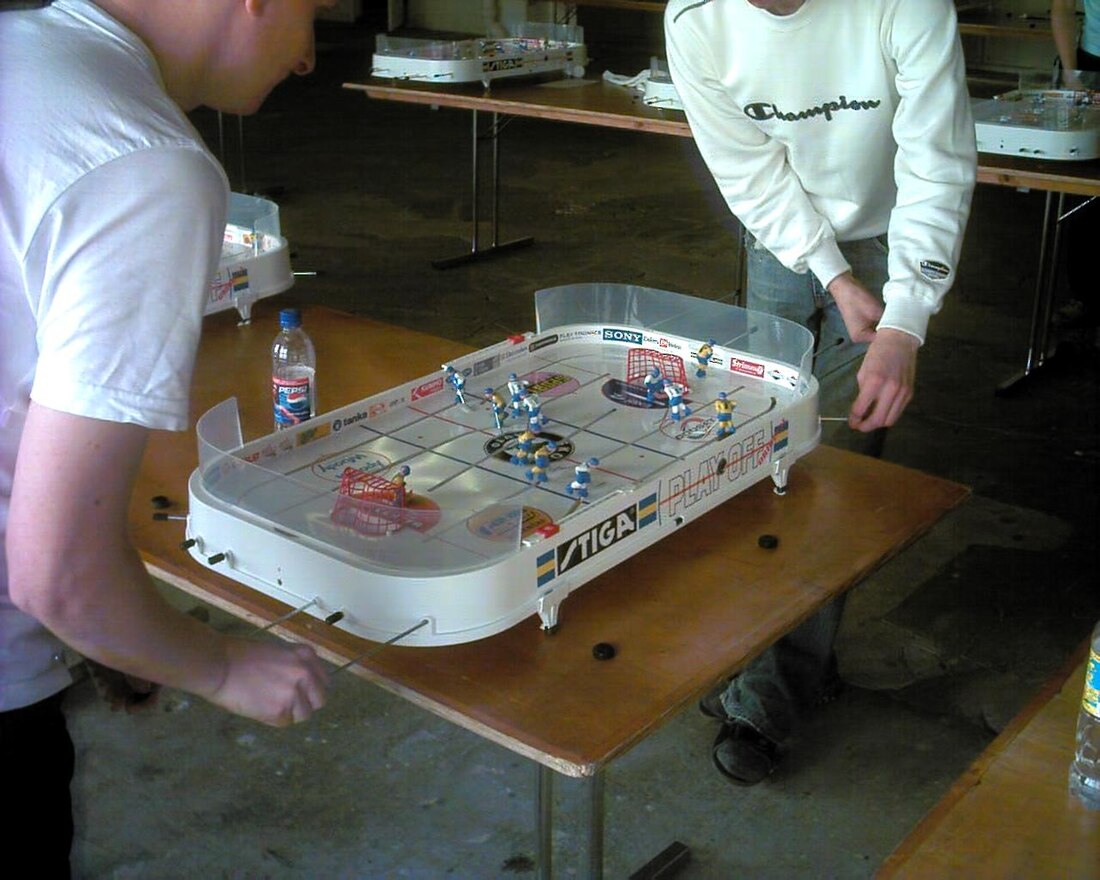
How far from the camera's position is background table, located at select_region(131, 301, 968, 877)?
120cm

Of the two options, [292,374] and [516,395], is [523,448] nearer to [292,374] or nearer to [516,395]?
[516,395]

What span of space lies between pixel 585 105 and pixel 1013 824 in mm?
3494

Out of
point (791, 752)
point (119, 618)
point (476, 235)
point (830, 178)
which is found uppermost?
point (830, 178)

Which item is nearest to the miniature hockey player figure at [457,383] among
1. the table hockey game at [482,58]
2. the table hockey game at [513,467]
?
the table hockey game at [513,467]

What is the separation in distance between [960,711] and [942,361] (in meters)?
1.95

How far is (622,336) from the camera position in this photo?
1873mm

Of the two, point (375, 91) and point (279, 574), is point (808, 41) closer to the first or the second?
point (279, 574)

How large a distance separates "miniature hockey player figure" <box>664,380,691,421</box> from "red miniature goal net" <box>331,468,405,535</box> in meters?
0.38

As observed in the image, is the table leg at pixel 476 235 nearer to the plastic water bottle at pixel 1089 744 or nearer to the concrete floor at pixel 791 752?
the concrete floor at pixel 791 752

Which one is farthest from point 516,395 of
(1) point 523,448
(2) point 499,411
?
(1) point 523,448

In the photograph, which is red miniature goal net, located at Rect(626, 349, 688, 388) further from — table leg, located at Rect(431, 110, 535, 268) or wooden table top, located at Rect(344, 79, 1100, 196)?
table leg, located at Rect(431, 110, 535, 268)

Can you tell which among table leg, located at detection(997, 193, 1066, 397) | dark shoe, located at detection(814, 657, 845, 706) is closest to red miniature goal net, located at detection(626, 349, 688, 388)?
dark shoe, located at detection(814, 657, 845, 706)

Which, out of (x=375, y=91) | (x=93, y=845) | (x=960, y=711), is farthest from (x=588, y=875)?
(x=375, y=91)

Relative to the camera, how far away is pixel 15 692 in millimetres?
1037
